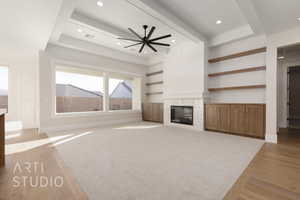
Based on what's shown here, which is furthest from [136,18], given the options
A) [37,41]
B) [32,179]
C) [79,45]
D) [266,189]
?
[266,189]

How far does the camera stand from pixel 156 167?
2.04 meters

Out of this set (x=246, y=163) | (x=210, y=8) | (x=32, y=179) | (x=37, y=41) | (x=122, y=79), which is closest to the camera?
(x=32, y=179)

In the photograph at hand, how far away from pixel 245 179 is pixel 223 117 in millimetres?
2844

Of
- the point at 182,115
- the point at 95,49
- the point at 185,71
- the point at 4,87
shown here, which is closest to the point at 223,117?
the point at 182,115

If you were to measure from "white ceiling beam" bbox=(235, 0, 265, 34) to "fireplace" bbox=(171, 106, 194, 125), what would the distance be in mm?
2882

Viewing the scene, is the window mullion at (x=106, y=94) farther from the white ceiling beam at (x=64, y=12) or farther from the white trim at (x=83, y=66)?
the white ceiling beam at (x=64, y=12)

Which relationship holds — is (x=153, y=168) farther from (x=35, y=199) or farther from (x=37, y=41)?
(x=37, y=41)

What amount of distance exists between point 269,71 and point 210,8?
2.13 meters

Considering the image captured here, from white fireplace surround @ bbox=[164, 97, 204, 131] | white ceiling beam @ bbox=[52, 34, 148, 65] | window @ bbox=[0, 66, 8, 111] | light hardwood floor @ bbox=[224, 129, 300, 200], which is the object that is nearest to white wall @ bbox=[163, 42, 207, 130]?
white fireplace surround @ bbox=[164, 97, 204, 131]

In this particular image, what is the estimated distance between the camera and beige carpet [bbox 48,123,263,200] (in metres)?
1.49

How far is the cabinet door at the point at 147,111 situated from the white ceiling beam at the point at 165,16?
359 cm

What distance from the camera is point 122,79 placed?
6.75 meters

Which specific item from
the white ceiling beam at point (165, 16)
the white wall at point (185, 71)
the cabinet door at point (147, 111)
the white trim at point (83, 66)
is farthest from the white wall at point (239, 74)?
the white trim at point (83, 66)

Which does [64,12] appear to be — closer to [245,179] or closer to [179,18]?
[179,18]
